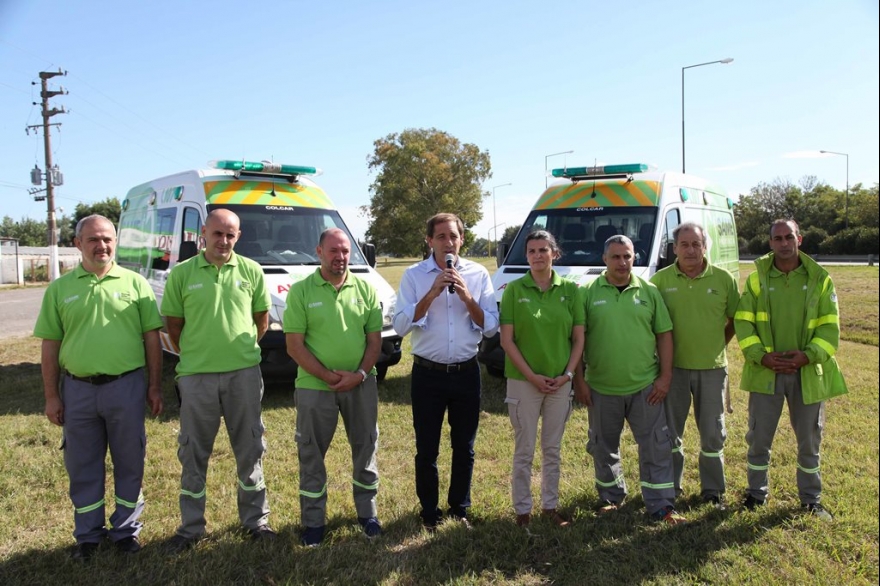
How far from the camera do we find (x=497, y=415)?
6504 millimetres

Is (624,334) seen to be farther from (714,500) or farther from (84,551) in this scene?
(84,551)

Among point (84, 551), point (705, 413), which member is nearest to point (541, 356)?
point (705, 413)

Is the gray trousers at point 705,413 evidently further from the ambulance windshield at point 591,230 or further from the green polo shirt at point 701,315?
the ambulance windshield at point 591,230

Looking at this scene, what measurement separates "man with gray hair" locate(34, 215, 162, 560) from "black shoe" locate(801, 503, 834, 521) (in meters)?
4.15

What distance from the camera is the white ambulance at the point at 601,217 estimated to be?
281 inches

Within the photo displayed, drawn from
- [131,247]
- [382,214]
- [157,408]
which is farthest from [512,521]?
[382,214]

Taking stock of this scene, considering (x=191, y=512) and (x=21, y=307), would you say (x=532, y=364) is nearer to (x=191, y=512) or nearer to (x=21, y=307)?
(x=191, y=512)

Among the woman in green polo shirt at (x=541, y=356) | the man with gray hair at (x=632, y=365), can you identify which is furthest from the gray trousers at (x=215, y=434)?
the man with gray hair at (x=632, y=365)

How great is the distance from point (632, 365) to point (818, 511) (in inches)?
60.0

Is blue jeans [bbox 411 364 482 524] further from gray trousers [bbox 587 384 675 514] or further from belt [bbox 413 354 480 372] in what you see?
gray trousers [bbox 587 384 675 514]

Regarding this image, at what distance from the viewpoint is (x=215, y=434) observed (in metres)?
3.80

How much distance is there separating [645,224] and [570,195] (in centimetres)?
103

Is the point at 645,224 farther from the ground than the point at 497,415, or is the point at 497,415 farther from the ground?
the point at 645,224

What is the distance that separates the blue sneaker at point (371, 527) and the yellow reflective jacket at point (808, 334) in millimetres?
2536
